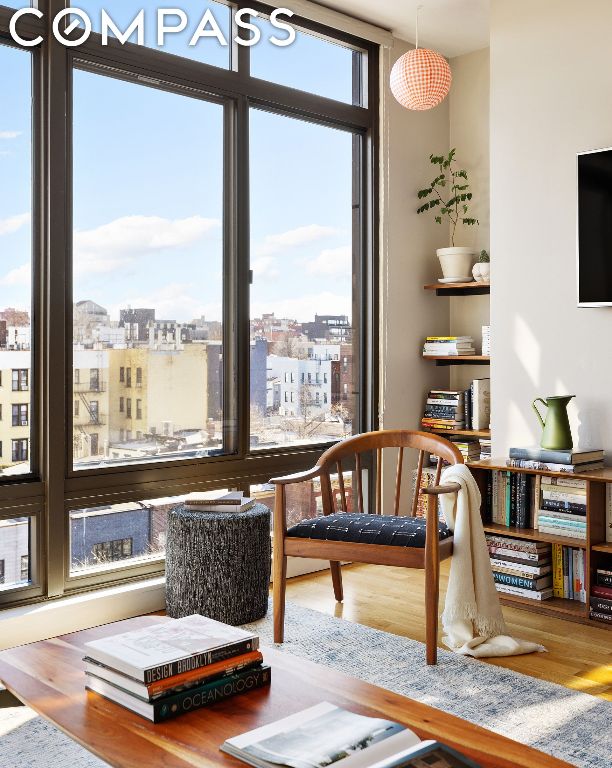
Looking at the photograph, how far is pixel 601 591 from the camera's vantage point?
3344mm

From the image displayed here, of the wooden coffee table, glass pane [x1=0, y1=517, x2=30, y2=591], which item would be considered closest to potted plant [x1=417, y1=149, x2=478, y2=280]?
glass pane [x1=0, y1=517, x2=30, y2=591]

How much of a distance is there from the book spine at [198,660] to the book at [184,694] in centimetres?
4

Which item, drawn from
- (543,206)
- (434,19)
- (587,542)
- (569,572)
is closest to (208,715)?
(587,542)

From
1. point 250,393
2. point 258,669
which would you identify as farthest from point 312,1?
point 258,669

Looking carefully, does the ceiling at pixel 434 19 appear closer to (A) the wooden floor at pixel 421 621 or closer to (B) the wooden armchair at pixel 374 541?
(B) the wooden armchair at pixel 374 541

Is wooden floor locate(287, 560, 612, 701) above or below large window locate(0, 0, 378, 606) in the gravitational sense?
below

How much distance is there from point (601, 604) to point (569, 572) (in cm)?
23

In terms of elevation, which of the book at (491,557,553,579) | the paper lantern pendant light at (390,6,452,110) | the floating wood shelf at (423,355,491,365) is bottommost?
the book at (491,557,553,579)

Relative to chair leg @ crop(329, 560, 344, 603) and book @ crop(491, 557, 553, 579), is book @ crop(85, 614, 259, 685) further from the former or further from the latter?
book @ crop(491, 557, 553, 579)

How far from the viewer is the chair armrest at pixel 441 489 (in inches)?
111

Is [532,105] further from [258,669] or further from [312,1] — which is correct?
[258,669]

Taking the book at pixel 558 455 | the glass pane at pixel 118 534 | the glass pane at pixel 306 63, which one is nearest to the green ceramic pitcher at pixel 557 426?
the book at pixel 558 455

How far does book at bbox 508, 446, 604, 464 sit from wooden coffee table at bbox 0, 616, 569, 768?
1.92 meters

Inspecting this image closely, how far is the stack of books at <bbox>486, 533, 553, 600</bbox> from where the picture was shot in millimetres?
3533
